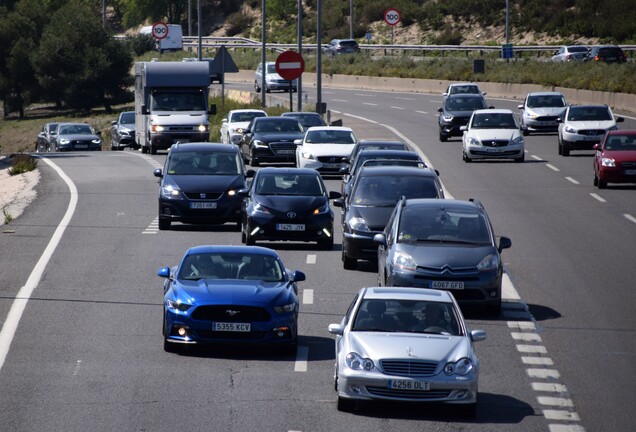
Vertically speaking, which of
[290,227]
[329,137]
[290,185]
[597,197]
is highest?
[290,185]

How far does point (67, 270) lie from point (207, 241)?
170 inches

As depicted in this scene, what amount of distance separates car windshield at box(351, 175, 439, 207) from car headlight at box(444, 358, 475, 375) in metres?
10.8

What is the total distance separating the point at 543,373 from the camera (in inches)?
623

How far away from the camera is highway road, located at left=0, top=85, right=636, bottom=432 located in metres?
13.5

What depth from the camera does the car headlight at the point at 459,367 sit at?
531 inches

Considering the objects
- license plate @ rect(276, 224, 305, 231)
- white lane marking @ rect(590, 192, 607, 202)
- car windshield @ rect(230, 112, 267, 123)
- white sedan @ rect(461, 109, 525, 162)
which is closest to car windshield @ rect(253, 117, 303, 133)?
white sedan @ rect(461, 109, 525, 162)

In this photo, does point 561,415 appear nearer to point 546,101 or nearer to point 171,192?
point 171,192

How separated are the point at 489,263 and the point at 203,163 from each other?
12306 mm

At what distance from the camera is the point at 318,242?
27.0 m

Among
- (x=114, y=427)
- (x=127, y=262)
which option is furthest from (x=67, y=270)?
(x=114, y=427)

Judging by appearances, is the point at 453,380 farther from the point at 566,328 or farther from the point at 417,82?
the point at 417,82

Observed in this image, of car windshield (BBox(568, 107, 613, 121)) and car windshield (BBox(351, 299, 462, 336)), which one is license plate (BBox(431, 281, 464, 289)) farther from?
car windshield (BBox(568, 107, 613, 121))

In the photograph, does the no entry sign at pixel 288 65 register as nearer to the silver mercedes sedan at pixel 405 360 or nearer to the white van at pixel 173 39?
the silver mercedes sedan at pixel 405 360

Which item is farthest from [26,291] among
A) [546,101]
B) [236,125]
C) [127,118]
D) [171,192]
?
[127,118]
